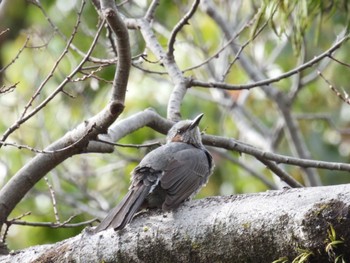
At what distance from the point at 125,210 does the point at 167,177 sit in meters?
0.97

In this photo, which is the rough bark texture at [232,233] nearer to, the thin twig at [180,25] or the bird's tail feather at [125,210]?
the bird's tail feather at [125,210]

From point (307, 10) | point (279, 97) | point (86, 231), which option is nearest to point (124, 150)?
point (279, 97)

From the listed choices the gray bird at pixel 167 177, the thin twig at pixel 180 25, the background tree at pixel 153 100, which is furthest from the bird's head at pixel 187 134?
the thin twig at pixel 180 25

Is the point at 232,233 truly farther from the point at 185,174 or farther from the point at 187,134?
the point at 187,134

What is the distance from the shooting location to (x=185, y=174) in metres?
4.95

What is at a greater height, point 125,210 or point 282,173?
point 282,173

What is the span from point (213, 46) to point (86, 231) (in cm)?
706

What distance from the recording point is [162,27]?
870 centimetres

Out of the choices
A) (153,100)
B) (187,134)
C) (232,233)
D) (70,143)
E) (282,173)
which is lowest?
(232,233)

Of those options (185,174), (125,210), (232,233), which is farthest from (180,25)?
(232,233)

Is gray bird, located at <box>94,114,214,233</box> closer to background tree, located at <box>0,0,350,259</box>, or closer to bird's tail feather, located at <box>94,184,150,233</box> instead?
bird's tail feather, located at <box>94,184,150,233</box>

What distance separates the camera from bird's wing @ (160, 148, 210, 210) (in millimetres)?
4551

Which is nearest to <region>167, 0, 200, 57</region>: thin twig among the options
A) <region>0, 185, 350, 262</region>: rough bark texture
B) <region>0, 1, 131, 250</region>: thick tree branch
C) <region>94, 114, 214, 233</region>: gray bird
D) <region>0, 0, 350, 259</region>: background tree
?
<region>0, 0, 350, 259</region>: background tree

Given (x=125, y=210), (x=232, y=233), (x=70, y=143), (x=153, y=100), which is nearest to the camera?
(x=232, y=233)
